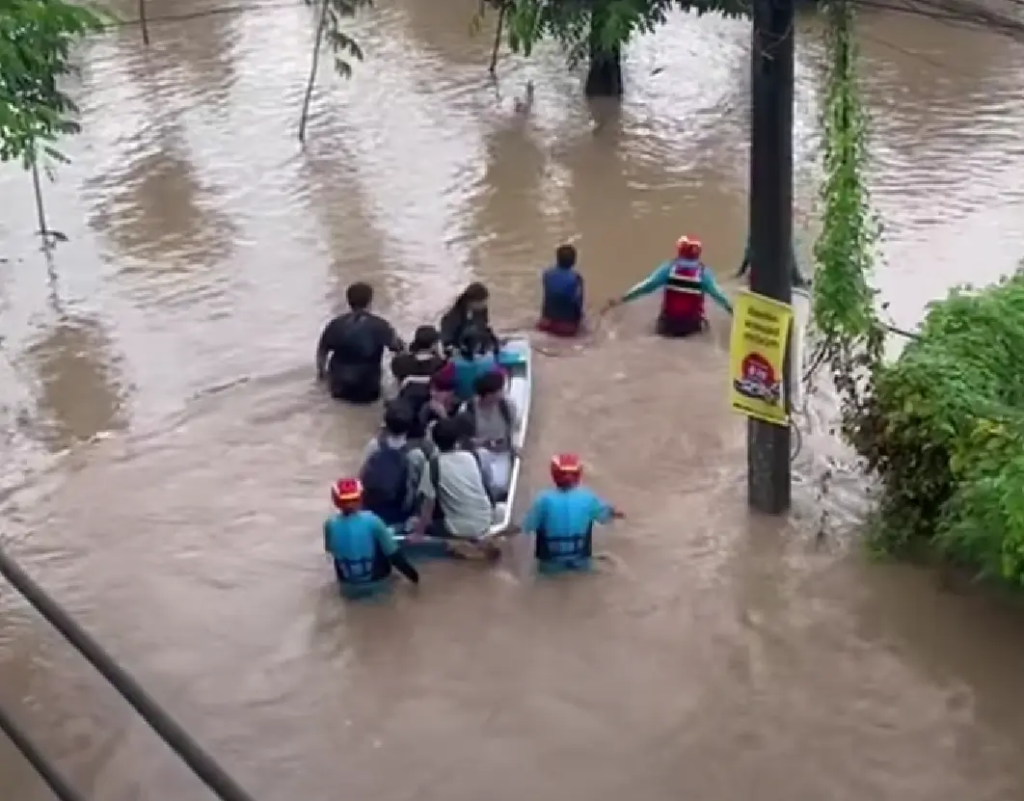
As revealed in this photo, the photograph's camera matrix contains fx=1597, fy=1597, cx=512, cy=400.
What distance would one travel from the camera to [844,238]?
7910mm

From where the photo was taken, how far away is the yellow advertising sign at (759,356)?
8023mm

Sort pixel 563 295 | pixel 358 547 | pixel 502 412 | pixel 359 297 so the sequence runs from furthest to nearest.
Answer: pixel 563 295, pixel 359 297, pixel 502 412, pixel 358 547

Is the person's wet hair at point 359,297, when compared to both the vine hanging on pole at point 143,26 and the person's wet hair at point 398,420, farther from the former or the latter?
the vine hanging on pole at point 143,26

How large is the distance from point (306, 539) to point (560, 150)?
25.3 ft

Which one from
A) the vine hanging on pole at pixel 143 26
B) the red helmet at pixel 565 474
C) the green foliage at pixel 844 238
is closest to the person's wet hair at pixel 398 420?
the red helmet at pixel 565 474

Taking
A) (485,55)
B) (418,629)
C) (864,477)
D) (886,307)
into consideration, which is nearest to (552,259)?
(886,307)

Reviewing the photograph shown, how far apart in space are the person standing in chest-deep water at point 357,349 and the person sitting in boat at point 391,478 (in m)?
1.80

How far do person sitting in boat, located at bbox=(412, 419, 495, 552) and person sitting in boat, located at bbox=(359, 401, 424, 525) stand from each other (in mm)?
81

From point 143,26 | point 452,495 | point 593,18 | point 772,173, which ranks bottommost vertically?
point 452,495

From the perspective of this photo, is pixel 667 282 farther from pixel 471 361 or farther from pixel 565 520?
pixel 565 520

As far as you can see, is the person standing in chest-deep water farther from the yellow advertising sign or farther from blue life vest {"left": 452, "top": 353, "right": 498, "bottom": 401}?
the yellow advertising sign

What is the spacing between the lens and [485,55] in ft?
61.9

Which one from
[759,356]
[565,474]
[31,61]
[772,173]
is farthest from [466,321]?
[31,61]

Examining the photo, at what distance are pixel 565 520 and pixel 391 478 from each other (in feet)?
3.05
